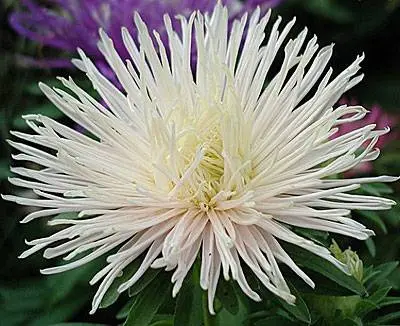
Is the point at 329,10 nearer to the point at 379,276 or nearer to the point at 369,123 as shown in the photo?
the point at 369,123

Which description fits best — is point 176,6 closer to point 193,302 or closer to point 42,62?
point 42,62

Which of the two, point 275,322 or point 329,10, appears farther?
point 329,10

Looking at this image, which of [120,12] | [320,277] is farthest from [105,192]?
[120,12]

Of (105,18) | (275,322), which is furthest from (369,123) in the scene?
(275,322)

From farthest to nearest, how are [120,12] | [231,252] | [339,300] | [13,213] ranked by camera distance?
[13,213]
[120,12]
[339,300]
[231,252]

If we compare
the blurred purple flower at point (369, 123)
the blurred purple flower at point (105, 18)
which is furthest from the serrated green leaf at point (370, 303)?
the blurred purple flower at point (105, 18)

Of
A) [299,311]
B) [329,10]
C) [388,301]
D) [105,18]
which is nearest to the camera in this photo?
[299,311]
